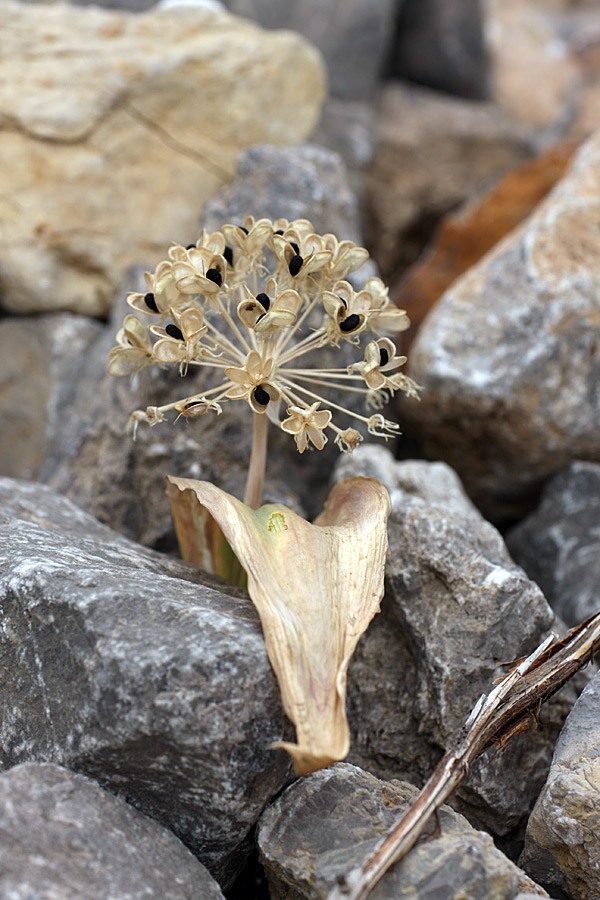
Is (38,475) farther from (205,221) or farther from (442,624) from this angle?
(442,624)

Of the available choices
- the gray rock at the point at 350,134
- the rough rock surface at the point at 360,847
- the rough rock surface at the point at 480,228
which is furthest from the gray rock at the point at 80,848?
the gray rock at the point at 350,134

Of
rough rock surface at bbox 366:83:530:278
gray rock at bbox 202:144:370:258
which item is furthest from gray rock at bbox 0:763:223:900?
rough rock surface at bbox 366:83:530:278

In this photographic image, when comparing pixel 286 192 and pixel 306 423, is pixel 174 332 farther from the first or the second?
pixel 286 192

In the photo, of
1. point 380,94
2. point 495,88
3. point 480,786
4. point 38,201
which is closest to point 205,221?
point 38,201

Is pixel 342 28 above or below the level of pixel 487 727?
above

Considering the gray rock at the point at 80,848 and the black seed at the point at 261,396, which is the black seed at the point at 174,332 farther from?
the gray rock at the point at 80,848

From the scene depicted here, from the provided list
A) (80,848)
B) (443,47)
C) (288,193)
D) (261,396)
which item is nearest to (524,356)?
(288,193)

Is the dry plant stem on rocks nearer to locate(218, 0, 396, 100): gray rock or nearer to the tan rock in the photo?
locate(218, 0, 396, 100): gray rock
